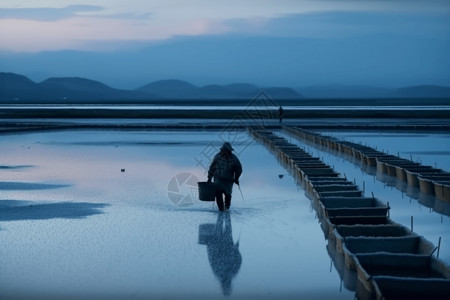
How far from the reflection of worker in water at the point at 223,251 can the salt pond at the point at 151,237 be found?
0.02m

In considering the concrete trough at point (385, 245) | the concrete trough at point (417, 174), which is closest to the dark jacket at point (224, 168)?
the concrete trough at point (385, 245)

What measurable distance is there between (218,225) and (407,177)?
7.03 m

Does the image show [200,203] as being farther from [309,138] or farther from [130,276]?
[309,138]

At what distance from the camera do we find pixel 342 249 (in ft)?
31.3

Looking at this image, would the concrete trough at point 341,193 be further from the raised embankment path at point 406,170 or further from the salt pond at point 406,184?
the raised embankment path at point 406,170

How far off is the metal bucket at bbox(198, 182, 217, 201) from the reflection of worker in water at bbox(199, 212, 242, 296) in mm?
426

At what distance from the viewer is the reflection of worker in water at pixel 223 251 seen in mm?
9188

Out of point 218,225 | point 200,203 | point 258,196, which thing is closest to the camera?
point 218,225

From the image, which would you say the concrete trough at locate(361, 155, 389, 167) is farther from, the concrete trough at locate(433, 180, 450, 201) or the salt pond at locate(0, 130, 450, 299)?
the concrete trough at locate(433, 180, 450, 201)

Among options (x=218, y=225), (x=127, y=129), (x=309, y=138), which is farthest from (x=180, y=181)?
(x=127, y=129)

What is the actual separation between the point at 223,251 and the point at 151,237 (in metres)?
1.45

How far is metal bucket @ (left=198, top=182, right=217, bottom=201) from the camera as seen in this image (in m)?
13.2

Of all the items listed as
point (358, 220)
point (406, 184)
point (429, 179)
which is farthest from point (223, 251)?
point (406, 184)

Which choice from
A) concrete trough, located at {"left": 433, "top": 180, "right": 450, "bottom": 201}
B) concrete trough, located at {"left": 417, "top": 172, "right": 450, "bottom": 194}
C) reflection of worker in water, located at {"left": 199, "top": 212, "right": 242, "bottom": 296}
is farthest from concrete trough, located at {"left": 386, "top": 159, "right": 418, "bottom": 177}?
reflection of worker in water, located at {"left": 199, "top": 212, "right": 242, "bottom": 296}
